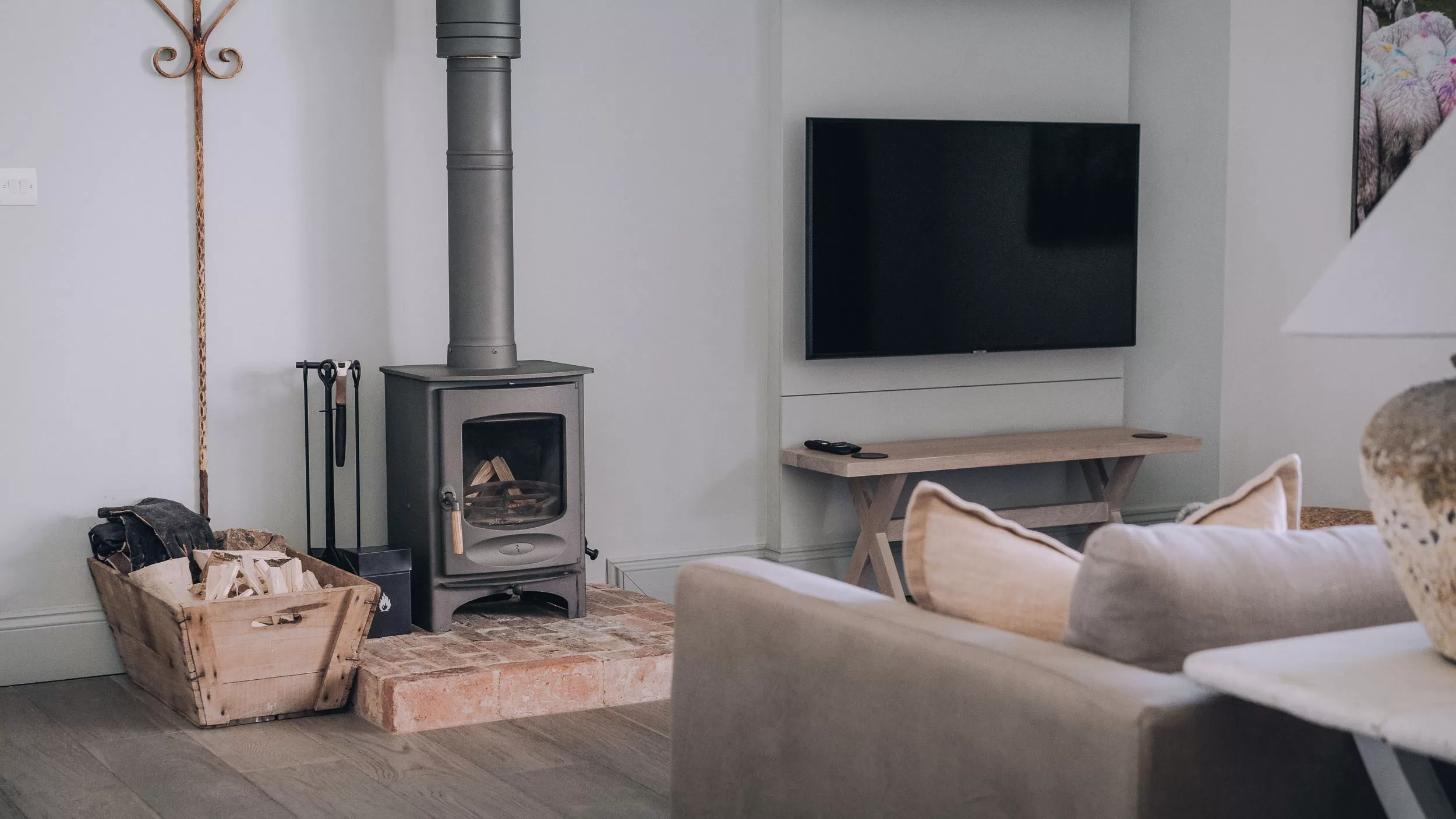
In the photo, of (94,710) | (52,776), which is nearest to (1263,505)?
(52,776)

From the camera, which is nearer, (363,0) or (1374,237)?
(1374,237)

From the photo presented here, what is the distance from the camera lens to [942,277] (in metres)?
4.87

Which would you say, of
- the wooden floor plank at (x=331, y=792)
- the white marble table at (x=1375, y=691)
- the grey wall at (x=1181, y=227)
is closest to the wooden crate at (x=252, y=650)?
the wooden floor plank at (x=331, y=792)

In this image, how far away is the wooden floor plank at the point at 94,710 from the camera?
3.27 m

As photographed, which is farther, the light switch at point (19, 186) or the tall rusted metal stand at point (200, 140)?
the tall rusted metal stand at point (200, 140)

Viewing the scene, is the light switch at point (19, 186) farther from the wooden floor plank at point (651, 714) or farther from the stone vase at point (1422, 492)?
the stone vase at point (1422, 492)

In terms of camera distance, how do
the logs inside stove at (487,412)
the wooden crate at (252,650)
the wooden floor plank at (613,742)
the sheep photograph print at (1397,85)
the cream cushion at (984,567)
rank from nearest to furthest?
the cream cushion at (984,567)
the wooden floor plank at (613,742)
the wooden crate at (252,650)
the logs inside stove at (487,412)
the sheep photograph print at (1397,85)

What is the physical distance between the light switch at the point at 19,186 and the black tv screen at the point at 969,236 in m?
2.26

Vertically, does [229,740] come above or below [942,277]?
below

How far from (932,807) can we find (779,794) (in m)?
0.35

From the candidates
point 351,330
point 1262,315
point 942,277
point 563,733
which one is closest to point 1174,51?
point 1262,315

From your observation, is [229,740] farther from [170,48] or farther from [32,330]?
[170,48]

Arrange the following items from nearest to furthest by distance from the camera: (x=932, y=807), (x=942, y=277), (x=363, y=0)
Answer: (x=932, y=807) < (x=363, y=0) < (x=942, y=277)

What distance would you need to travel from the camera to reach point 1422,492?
134cm
